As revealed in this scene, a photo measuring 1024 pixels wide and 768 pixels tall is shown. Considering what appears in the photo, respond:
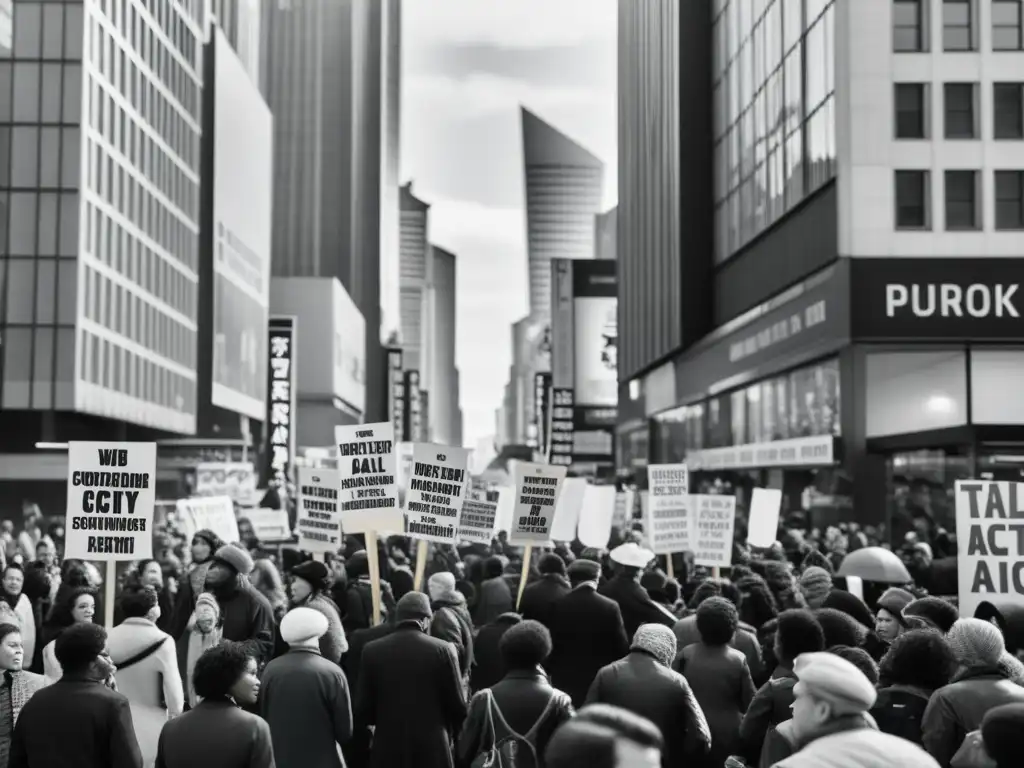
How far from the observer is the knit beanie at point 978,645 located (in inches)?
287

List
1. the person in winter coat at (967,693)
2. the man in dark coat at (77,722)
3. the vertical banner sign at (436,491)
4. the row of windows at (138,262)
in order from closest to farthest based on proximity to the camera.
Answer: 1. the person in winter coat at (967,693)
2. the man in dark coat at (77,722)
3. the vertical banner sign at (436,491)
4. the row of windows at (138,262)

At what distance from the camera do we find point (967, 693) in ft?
23.3

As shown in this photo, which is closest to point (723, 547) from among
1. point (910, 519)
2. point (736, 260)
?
point (910, 519)

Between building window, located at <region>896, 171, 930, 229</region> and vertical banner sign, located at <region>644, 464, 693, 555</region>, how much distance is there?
24.0 meters

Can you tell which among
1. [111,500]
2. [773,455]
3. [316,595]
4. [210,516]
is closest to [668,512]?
[210,516]

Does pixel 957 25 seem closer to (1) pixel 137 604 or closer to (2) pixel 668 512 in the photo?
(2) pixel 668 512

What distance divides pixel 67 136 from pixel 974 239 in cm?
3676

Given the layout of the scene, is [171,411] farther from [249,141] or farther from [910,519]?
[910,519]

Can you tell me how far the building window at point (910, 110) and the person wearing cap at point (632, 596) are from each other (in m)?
32.5

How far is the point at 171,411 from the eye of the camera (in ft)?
259

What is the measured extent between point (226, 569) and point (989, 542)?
17.7 feet

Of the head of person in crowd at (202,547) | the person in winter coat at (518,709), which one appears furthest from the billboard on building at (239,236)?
the person in winter coat at (518,709)

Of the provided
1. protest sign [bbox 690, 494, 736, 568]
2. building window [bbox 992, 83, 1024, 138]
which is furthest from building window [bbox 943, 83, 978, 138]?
protest sign [bbox 690, 494, 736, 568]

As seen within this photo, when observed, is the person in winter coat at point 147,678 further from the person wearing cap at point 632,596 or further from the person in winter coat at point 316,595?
the person wearing cap at point 632,596
